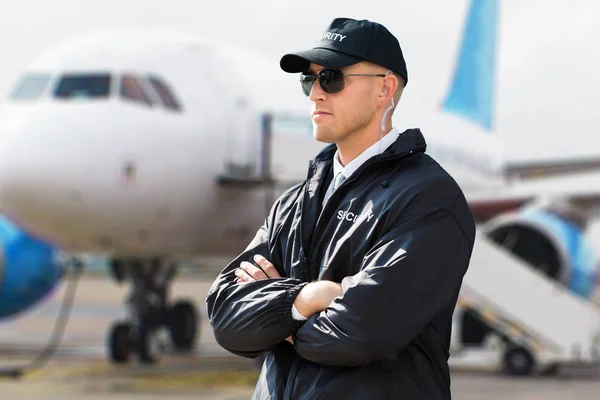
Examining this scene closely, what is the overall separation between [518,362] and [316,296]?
26.5 feet

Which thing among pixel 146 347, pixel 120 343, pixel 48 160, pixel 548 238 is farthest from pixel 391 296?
pixel 548 238

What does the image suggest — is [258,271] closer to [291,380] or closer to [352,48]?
[291,380]

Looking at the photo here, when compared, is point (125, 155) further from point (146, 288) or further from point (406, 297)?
point (406, 297)

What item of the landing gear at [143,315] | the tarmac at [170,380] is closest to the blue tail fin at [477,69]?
the tarmac at [170,380]

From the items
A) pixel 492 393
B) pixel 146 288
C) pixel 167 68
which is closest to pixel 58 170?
pixel 167 68

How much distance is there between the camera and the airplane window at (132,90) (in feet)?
30.2

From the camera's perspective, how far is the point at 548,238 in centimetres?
1101

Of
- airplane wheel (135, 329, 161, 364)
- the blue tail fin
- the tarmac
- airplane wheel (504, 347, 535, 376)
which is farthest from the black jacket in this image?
the blue tail fin

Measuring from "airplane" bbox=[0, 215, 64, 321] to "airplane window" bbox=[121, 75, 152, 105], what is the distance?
2796mm

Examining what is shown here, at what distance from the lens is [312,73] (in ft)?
Answer: 7.51

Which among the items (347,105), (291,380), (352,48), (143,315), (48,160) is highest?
(352,48)

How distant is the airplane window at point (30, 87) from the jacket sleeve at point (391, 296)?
7358 mm

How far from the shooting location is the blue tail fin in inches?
755

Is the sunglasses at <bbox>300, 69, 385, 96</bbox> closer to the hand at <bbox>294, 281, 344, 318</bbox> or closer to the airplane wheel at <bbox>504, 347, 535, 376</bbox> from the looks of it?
the hand at <bbox>294, 281, 344, 318</bbox>
